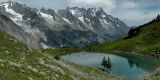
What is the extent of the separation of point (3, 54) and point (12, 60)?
218 centimetres

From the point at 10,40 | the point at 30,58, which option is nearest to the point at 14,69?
the point at 30,58

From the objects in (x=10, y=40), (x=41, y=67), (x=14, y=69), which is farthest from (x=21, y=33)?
(x=14, y=69)

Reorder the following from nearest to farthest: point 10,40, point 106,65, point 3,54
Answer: point 3,54, point 10,40, point 106,65

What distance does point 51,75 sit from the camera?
133 feet

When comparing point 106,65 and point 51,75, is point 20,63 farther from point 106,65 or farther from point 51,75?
point 106,65

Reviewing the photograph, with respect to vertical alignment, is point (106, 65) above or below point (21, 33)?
below

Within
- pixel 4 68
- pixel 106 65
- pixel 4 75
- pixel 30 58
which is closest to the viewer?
pixel 4 75

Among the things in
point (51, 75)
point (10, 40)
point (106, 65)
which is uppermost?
point (10, 40)

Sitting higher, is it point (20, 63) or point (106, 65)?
point (20, 63)

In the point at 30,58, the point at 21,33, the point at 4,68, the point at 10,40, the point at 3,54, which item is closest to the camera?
the point at 4,68

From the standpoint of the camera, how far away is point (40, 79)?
35.3 m

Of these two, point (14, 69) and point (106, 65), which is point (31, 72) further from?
point (106, 65)

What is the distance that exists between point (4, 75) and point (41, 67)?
38.2 feet

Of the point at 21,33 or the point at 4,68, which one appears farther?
the point at 21,33
